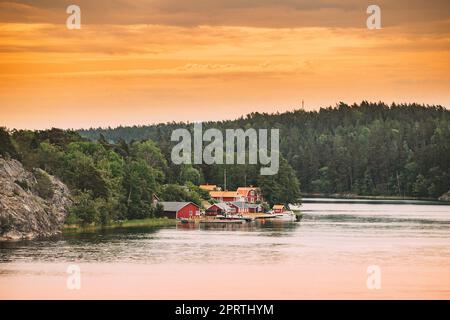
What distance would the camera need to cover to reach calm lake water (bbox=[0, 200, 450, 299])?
44688 mm

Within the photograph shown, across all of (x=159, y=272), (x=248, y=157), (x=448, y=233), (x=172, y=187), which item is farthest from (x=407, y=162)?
(x=159, y=272)

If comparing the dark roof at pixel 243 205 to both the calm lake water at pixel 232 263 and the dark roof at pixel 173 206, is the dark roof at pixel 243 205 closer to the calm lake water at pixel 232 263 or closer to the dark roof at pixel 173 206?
the dark roof at pixel 173 206

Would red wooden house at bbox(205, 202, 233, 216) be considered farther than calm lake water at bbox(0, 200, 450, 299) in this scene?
Yes

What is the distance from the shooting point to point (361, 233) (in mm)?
77000

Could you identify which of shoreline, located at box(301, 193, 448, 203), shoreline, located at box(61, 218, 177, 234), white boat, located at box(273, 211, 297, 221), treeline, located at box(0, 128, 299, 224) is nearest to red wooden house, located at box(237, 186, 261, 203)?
treeline, located at box(0, 128, 299, 224)

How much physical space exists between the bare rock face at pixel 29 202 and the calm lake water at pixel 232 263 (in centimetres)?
209

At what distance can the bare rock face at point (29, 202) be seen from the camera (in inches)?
2648

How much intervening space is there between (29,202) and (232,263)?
821 inches

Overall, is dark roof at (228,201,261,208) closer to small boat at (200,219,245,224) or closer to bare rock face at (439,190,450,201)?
small boat at (200,219,245,224)

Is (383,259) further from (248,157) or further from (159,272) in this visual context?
(248,157)

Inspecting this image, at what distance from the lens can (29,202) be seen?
7031 cm

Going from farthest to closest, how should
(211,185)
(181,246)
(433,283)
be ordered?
(211,185)
(181,246)
(433,283)

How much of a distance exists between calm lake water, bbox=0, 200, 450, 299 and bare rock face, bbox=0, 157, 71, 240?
209 cm
